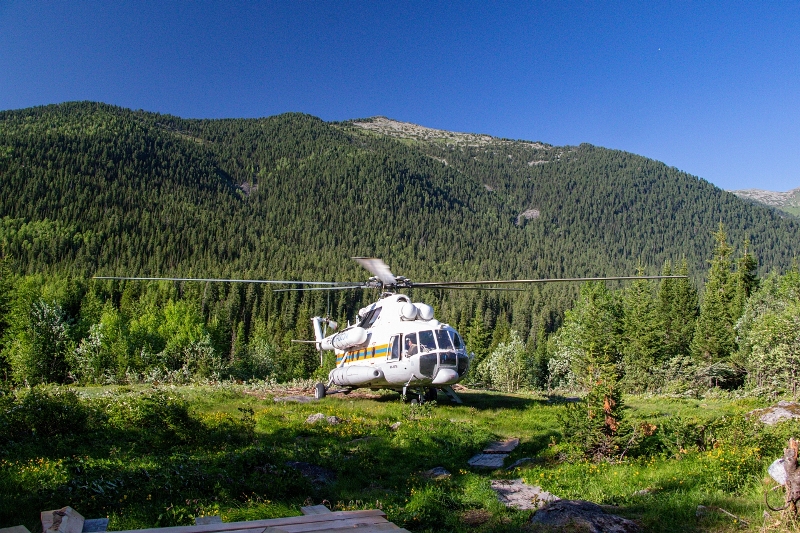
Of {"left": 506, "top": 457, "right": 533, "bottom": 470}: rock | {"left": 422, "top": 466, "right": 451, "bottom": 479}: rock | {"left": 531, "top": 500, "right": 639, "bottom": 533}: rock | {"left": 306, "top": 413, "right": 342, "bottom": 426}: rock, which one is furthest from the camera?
{"left": 306, "top": 413, "right": 342, "bottom": 426}: rock

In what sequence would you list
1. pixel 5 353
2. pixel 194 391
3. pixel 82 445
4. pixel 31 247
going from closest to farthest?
pixel 82 445 → pixel 194 391 → pixel 5 353 → pixel 31 247

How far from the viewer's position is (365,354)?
21.7m

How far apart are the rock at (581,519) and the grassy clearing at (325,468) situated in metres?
0.33

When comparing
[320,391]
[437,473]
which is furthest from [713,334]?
[437,473]

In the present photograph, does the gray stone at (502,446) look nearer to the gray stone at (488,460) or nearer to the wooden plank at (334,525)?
the gray stone at (488,460)

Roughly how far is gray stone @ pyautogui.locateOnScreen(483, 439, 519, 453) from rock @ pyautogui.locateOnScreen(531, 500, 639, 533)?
692 centimetres

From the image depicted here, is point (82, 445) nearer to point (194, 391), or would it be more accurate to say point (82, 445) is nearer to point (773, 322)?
point (194, 391)

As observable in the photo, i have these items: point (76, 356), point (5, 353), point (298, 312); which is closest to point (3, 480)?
point (5, 353)

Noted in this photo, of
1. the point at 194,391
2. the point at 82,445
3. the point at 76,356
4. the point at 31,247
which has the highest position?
the point at 31,247

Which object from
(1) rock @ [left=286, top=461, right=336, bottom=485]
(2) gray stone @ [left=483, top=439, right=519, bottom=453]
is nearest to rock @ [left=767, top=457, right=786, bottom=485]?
(1) rock @ [left=286, top=461, right=336, bottom=485]

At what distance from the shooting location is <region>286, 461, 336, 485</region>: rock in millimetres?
10336

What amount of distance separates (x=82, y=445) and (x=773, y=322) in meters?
48.8

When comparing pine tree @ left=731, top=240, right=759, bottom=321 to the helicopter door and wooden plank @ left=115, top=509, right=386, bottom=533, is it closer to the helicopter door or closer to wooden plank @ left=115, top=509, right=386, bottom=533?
the helicopter door

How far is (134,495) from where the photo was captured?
24.7ft
